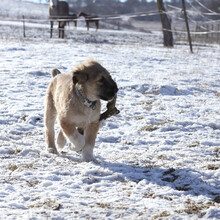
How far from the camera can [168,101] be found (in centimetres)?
850

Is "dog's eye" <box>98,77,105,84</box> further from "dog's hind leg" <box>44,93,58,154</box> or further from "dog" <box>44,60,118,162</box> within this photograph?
"dog's hind leg" <box>44,93,58,154</box>

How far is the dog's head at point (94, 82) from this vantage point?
15.6 feet

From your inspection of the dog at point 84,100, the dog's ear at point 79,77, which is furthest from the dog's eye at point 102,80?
the dog's ear at point 79,77

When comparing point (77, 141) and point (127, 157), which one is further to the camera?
point (127, 157)

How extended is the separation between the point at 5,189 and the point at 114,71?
7900 mm

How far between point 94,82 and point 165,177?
1.43 m

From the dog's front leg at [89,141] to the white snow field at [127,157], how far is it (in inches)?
5.7

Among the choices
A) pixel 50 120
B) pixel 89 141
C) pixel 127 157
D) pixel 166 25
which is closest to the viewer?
pixel 89 141

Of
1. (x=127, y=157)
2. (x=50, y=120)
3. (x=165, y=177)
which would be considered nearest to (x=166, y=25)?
(x=50, y=120)

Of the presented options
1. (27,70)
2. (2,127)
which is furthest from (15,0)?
(2,127)

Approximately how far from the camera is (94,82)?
15.9ft

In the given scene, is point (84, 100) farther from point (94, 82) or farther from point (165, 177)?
point (165, 177)

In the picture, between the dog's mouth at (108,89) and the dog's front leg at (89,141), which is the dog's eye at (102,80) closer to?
the dog's mouth at (108,89)

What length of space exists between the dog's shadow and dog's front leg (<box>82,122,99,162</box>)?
0.23 metres
